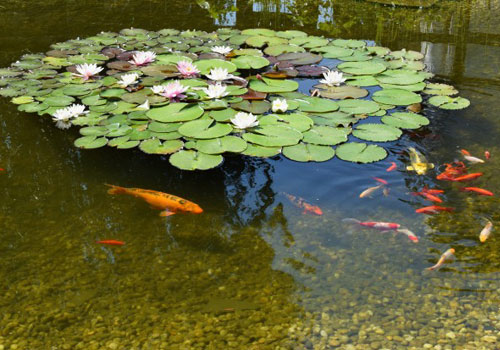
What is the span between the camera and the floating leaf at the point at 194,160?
3.15 metres

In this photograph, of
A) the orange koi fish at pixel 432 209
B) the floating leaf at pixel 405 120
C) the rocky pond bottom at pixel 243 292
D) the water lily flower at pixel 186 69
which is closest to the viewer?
the rocky pond bottom at pixel 243 292

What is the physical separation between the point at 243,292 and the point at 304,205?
734mm

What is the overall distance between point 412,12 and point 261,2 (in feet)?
6.33

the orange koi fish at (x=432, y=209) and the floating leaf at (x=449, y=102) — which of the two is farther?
the floating leaf at (x=449, y=102)

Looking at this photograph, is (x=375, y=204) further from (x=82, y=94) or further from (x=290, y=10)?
(x=290, y=10)

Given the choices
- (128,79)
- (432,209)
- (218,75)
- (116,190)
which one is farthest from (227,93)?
(432,209)

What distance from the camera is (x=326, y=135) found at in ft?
11.6

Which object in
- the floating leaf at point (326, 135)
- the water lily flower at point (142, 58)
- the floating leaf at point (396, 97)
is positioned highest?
the water lily flower at point (142, 58)

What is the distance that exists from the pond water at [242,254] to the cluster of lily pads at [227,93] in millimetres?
125

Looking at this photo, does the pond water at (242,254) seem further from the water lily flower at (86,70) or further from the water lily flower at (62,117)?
the water lily flower at (86,70)

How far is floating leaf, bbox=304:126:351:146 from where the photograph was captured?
3455 millimetres

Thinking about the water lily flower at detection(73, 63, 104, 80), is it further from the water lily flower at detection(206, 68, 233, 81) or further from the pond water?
the water lily flower at detection(206, 68, 233, 81)

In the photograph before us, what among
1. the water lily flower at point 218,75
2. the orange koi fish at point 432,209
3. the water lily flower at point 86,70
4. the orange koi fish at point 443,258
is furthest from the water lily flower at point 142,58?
the orange koi fish at point 443,258

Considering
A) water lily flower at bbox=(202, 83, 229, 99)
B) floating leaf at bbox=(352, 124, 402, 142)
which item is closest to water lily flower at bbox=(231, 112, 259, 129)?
water lily flower at bbox=(202, 83, 229, 99)
